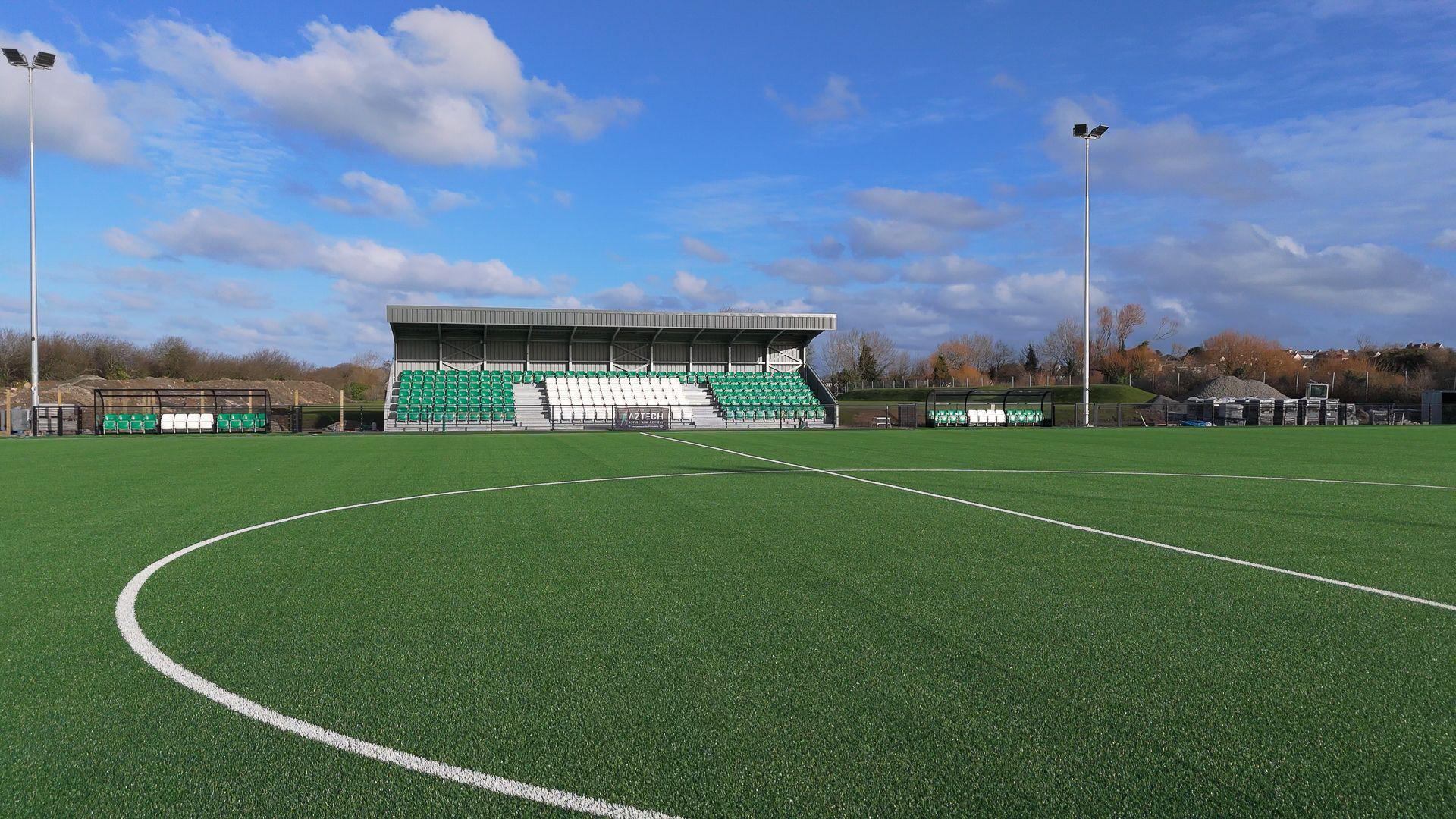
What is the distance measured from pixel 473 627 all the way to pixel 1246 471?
1375 centimetres

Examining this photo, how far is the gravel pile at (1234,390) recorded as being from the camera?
65125mm

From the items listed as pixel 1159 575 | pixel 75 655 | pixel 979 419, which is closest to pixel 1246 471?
pixel 1159 575

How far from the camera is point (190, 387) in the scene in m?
65.0

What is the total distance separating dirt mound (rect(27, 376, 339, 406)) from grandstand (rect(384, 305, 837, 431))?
10.3m

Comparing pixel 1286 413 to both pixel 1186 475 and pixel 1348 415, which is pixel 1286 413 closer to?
pixel 1348 415

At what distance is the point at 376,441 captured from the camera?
986 inches

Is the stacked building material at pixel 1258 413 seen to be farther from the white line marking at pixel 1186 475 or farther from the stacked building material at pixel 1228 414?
the white line marking at pixel 1186 475

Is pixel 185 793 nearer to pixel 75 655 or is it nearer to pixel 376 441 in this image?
pixel 75 655

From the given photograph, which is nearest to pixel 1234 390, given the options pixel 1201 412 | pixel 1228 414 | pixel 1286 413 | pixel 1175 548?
pixel 1286 413

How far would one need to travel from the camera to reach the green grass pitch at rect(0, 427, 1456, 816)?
268 cm

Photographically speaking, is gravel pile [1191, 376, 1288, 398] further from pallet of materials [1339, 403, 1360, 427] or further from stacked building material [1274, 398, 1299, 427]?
stacked building material [1274, 398, 1299, 427]

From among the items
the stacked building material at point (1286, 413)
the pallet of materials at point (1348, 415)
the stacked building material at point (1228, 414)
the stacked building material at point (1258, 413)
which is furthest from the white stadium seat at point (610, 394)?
the pallet of materials at point (1348, 415)

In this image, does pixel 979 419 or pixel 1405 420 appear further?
pixel 1405 420

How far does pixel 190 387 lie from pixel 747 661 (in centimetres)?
7495
